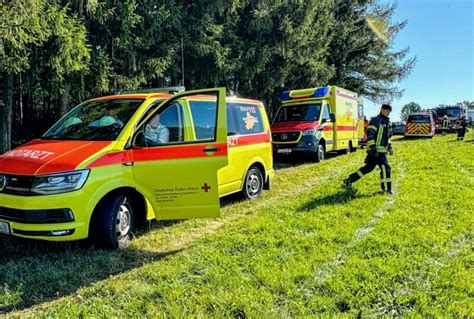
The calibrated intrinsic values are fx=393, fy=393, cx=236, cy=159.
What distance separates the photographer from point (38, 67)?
902 cm

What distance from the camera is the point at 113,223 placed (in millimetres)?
4824

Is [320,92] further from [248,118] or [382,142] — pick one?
[248,118]

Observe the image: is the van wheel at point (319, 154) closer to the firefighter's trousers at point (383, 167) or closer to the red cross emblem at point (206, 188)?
the firefighter's trousers at point (383, 167)

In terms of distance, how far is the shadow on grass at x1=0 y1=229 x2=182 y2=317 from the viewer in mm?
3846

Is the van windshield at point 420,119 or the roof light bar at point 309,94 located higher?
the roof light bar at point 309,94

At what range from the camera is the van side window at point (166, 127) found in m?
5.18

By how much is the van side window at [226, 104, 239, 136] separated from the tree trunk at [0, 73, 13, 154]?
5.97 meters

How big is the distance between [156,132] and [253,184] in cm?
328

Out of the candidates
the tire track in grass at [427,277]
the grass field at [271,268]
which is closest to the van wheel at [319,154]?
the grass field at [271,268]

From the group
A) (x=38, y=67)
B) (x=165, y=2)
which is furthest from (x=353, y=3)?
(x=38, y=67)

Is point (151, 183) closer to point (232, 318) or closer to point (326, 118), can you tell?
point (232, 318)

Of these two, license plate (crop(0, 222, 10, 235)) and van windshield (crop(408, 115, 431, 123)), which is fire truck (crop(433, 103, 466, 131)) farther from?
license plate (crop(0, 222, 10, 235))

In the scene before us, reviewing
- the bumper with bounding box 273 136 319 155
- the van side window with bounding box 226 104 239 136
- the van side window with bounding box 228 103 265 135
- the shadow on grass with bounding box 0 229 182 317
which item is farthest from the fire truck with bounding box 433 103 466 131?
the shadow on grass with bounding box 0 229 182 317

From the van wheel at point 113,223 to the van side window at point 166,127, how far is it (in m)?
0.85
